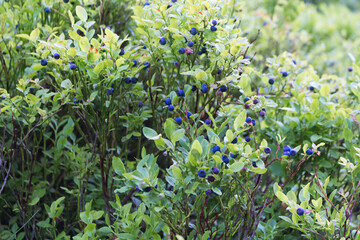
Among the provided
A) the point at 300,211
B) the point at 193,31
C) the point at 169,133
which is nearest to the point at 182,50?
the point at 193,31

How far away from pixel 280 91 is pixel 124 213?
3.88 feet

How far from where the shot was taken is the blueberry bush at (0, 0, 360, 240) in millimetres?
1599

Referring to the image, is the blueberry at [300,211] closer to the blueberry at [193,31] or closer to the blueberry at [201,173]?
the blueberry at [201,173]

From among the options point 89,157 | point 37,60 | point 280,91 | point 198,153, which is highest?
point 37,60

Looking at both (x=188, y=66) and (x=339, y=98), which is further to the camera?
(x=339, y=98)

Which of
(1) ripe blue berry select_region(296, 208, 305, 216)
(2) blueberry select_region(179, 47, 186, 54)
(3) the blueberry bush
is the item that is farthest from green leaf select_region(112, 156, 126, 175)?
(1) ripe blue berry select_region(296, 208, 305, 216)

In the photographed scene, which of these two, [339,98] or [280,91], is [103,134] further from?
[339,98]

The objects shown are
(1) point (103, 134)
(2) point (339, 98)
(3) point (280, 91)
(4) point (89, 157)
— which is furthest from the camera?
(2) point (339, 98)

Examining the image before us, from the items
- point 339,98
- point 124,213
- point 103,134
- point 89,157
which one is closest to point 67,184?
point 89,157

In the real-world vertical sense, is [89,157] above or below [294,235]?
above

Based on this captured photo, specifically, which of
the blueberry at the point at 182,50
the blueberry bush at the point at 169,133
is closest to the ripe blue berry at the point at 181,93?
the blueberry bush at the point at 169,133

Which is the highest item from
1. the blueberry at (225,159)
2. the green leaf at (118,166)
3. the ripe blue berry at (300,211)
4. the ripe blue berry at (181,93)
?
the ripe blue berry at (181,93)

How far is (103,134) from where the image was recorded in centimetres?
186

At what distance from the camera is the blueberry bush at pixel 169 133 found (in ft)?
5.24
